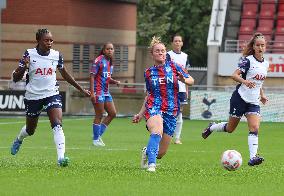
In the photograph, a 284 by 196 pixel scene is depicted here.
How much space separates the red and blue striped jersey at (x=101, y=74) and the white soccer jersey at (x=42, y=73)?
19.6ft

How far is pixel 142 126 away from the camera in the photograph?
30156mm

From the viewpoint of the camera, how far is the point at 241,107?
55.0 ft

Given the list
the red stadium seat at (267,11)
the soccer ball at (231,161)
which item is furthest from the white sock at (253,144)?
the red stadium seat at (267,11)

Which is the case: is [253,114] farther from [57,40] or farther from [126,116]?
[57,40]

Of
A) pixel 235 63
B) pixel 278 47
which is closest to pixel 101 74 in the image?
pixel 235 63

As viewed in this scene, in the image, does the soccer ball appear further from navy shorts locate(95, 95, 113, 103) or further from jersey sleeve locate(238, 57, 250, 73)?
navy shorts locate(95, 95, 113, 103)

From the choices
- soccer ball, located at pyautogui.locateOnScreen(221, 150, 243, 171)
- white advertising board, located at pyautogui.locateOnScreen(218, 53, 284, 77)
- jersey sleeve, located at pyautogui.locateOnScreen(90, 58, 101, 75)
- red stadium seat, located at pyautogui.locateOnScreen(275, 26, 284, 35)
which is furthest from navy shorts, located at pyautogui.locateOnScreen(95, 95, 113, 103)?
red stadium seat, located at pyautogui.locateOnScreen(275, 26, 284, 35)

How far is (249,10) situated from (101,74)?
25267 millimetres

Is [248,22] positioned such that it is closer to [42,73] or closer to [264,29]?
[264,29]

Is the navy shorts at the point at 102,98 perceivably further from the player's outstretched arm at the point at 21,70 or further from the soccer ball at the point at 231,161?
the soccer ball at the point at 231,161

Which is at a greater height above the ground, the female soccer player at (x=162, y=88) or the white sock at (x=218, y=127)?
the female soccer player at (x=162, y=88)

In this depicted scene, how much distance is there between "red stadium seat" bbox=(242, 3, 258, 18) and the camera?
152ft

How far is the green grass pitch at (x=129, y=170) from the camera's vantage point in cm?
1248

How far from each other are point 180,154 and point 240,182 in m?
6.26
